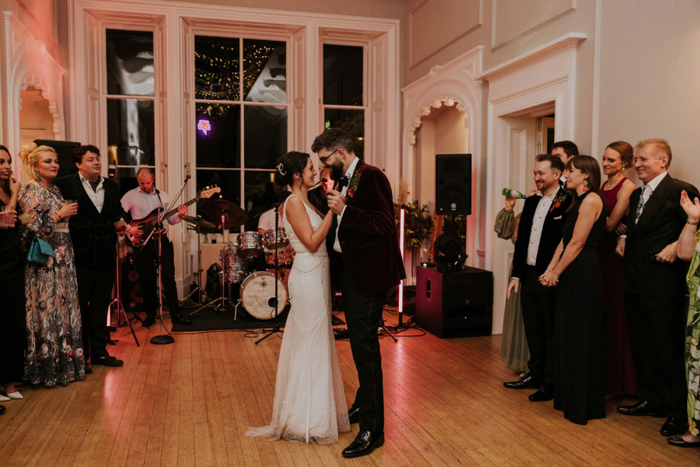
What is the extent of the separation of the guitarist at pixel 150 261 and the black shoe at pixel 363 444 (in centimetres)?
394

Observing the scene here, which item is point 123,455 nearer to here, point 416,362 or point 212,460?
point 212,460

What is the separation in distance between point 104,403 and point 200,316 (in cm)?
308

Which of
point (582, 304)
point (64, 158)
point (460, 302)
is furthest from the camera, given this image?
point (460, 302)

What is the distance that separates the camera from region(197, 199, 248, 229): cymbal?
6.80 meters

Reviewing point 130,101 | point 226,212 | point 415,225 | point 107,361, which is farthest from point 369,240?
point 130,101

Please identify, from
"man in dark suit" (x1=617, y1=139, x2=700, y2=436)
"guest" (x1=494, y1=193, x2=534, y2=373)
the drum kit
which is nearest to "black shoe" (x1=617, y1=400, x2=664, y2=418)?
"man in dark suit" (x1=617, y1=139, x2=700, y2=436)

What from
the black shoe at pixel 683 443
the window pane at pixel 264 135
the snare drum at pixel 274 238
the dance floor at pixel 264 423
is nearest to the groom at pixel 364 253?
the dance floor at pixel 264 423

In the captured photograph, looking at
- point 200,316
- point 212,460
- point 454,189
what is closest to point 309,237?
point 212,460

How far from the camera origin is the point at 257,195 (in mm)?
8711

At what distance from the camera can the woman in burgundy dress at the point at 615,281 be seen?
404 centimetres

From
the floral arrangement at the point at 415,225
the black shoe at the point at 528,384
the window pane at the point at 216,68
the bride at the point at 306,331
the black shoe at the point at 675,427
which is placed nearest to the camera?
the bride at the point at 306,331

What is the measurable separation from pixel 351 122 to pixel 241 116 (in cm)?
170

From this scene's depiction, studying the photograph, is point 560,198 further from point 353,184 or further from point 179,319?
point 179,319

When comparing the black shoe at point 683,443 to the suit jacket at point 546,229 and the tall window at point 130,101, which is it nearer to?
the suit jacket at point 546,229
